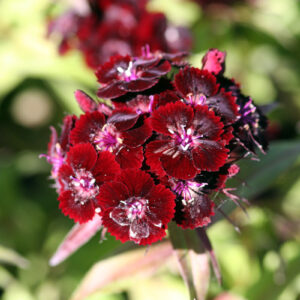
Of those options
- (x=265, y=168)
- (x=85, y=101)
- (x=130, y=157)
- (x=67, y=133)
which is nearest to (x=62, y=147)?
(x=67, y=133)

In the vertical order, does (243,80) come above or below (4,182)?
above

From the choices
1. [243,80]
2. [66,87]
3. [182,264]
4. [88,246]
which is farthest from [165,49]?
[182,264]

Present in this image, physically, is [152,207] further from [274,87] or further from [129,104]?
[274,87]

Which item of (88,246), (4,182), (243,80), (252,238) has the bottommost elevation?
(4,182)

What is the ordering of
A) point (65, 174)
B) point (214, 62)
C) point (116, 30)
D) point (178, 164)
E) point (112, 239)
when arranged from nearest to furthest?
point (178, 164) → point (65, 174) → point (214, 62) → point (112, 239) → point (116, 30)

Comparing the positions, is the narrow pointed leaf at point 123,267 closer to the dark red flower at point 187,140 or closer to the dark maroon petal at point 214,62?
the dark red flower at point 187,140

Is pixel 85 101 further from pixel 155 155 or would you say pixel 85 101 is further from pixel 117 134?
pixel 155 155

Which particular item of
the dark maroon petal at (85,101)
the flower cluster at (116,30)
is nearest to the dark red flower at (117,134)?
the dark maroon petal at (85,101)
